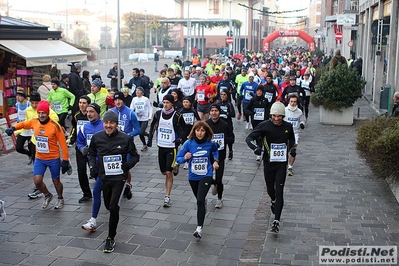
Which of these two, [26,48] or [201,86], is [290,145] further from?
[26,48]

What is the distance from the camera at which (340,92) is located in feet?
56.1

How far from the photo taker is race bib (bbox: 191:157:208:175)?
7336 millimetres

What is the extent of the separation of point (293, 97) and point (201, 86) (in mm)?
4126

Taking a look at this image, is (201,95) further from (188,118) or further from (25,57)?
(25,57)

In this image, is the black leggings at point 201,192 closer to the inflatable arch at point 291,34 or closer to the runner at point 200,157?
the runner at point 200,157

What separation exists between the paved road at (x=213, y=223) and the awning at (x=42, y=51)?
5772 millimetres

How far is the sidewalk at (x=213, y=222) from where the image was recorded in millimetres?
6660

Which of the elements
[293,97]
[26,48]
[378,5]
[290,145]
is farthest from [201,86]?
[378,5]

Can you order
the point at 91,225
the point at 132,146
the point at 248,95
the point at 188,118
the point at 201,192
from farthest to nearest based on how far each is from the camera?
1. the point at 248,95
2. the point at 188,118
3. the point at 91,225
4. the point at 201,192
5. the point at 132,146

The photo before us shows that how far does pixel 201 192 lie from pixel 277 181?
3.53 feet

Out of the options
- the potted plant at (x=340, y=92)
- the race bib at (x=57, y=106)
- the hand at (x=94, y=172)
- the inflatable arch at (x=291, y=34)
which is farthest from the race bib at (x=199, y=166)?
the inflatable arch at (x=291, y=34)

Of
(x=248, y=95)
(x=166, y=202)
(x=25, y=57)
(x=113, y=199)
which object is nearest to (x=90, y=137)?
(x=166, y=202)

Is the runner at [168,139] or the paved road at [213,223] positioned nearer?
the paved road at [213,223]

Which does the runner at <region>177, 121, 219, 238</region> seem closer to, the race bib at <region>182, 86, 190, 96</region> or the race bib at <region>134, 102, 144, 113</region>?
the race bib at <region>134, 102, 144, 113</region>
